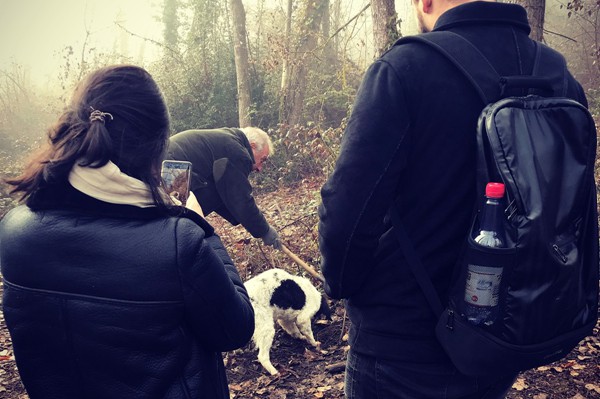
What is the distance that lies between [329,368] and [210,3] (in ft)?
37.4

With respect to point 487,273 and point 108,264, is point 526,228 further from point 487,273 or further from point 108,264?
point 108,264

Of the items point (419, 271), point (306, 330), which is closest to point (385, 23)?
point (306, 330)

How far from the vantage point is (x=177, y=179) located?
101 inches

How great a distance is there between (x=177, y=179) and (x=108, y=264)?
40.5 inches

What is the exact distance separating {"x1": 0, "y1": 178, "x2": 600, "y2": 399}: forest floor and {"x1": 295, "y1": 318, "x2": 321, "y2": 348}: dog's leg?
66 millimetres

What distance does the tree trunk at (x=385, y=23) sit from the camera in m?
6.14

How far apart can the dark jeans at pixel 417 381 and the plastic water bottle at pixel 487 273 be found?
280mm

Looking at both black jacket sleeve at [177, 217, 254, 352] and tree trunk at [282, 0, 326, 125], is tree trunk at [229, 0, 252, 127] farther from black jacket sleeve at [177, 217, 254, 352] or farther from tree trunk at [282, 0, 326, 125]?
black jacket sleeve at [177, 217, 254, 352]

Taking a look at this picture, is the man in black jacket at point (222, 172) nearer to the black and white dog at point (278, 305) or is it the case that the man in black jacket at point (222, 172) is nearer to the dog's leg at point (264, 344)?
the black and white dog at point (278, 305)

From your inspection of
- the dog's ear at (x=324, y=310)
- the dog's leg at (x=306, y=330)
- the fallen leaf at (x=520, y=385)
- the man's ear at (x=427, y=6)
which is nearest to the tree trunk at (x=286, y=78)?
the dog's ear at (x=324, y=310)

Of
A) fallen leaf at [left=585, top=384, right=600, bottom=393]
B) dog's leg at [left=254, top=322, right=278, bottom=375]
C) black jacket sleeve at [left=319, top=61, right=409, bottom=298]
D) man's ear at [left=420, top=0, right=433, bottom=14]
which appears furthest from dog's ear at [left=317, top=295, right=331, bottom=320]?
man's ear at [left=420, top=0, right=433, bottom=14]

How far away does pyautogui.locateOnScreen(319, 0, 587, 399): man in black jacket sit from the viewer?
5.13ft

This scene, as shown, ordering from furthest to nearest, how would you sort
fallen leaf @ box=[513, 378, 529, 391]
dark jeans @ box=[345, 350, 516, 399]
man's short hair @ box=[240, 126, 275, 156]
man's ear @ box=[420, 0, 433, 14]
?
1. man's short hair @ box=[240, 126, 275, 156]
2. fallen leaf @ box=[513, 378, 529, 391]
3. man's ear @ box=[420, 0, 433, 14]
4. dark jeans @ box=[345, 350, 516, 399]

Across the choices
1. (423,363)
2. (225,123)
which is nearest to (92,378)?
(423,363)
